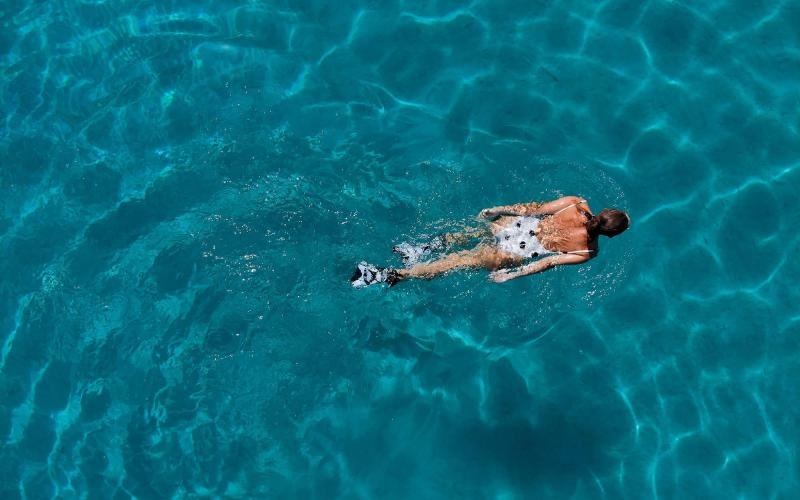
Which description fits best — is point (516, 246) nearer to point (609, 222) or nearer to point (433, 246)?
point (433, 246)

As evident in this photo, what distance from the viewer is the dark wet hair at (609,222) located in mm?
6164

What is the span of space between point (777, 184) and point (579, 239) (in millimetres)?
2978

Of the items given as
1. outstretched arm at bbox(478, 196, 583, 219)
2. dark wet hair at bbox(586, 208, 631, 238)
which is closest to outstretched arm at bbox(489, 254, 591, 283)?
dark wet hair at bbox(586, 208, 631, 238)

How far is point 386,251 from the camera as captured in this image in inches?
305

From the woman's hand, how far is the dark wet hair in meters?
0.83

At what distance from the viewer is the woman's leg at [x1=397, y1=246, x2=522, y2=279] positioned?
7242 millimetres

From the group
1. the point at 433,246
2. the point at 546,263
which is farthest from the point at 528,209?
the point at 433,246

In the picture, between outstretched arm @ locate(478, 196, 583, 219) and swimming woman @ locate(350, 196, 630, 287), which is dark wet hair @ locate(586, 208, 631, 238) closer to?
swimming woman @ locate(350, 196, 630, 287)

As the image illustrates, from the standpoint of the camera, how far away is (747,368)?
757 centimetres

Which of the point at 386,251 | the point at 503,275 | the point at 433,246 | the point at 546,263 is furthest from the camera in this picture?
the point at 386,251

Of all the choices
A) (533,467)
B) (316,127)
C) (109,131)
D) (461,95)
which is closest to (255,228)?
(316,127)

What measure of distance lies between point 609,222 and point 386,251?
8.02ft

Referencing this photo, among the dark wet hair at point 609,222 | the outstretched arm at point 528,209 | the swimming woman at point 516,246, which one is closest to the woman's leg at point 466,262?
the swimming woman at point 516,246

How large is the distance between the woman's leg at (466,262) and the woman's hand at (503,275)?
95 mm
